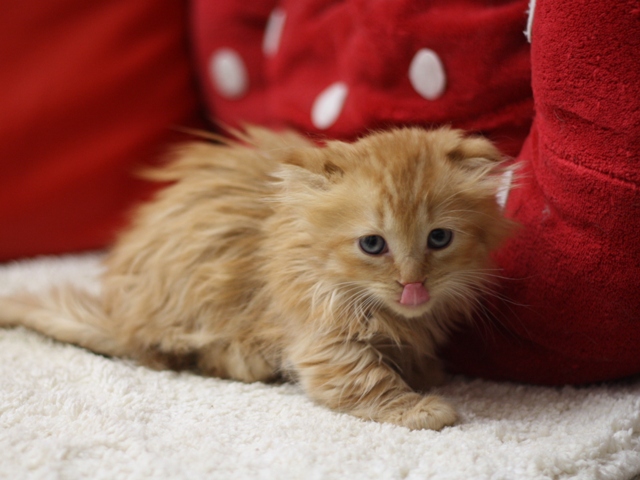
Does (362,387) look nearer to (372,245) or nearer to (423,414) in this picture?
(423,414)

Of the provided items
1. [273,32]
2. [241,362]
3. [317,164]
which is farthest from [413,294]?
[273,32]

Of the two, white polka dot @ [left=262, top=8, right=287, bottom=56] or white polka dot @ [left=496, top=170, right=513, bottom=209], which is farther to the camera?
white polka dot @ [left=262, top=8, right=287, bottom=56]

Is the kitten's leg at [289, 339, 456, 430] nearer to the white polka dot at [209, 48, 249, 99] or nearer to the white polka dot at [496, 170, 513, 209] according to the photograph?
the white polka dot at [496, 170, 513, 209]

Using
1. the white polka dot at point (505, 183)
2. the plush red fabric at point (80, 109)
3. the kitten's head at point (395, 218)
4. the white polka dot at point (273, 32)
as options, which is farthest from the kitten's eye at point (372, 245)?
the plush red fabric at point (80, 109)

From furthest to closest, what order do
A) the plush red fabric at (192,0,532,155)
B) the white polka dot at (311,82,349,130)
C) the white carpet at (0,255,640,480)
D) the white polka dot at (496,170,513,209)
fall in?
the white polka dot at (311,82,349,130), the plush red fabric at (192,0,532,155), the white polka dot at (496,170,513,209), the white carpet at (0,255,640,480)

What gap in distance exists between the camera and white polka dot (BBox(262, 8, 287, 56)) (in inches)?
76.5

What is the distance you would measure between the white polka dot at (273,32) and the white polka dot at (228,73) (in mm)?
91

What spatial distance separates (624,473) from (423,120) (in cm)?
83

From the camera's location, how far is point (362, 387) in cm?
124

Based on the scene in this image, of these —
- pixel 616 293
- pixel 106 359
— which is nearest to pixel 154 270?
pixel 106 359

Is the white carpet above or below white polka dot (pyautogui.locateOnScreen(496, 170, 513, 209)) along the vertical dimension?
below

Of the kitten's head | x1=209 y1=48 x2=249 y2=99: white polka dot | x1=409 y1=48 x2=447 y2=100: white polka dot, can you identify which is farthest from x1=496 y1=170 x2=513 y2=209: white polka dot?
x1=209 y1=48 x2=249 y2=99: white polka dot

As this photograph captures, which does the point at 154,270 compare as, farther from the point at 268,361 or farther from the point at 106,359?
the point at 268,361

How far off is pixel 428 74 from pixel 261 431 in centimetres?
85
